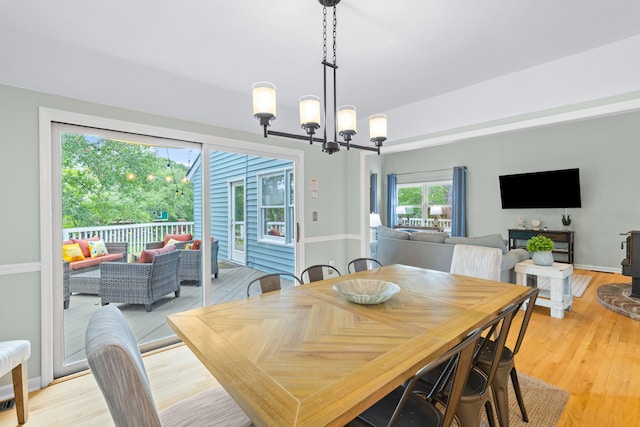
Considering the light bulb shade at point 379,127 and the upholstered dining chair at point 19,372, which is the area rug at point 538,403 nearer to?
the light bulb shade at point 379,127

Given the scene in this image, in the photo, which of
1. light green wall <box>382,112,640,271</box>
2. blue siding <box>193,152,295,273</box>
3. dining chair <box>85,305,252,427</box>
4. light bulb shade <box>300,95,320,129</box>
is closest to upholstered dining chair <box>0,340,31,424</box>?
dining chair <box>85,305,252,427</box>

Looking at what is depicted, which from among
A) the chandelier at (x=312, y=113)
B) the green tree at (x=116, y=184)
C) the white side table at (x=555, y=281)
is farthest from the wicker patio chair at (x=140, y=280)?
the white side table at (x=555, y=281)

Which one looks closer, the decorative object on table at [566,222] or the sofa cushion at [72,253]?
the sofa cushion at [72,253]

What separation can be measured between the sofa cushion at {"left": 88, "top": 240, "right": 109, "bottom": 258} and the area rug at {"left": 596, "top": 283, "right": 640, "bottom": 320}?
18.1ft

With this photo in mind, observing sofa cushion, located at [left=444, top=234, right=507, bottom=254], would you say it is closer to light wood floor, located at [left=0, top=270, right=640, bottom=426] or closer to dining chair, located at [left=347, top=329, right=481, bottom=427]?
light wood floor, located at [left=0, top=270, right=640, bottom=426]

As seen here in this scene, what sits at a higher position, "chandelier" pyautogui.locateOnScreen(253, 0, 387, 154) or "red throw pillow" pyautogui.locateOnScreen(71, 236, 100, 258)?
"chandelier" pyautogui.locateOnScreen(253, 0, 387, 154)

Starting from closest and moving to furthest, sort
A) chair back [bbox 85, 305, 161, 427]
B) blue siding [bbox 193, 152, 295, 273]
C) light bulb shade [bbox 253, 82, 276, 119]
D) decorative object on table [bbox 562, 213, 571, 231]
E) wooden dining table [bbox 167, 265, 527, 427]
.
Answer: chair back [bbox 85, 305, 161, 427], wooden dining table [bbox 167, 265, 527, 427], light bulb shade [bbox 253, 82, 276, 119], blue siding [bbox 193, 152, 295, 273], decorative object on table [bbox 562, 213, 571, 231]

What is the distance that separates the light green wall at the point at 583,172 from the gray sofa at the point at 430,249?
8.50ft

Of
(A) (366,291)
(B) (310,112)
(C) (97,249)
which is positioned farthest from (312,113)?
(C) (97,249)

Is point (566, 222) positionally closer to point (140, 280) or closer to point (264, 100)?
point (264, 100)

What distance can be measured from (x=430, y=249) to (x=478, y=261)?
88 cm

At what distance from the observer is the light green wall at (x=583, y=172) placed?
18.0ft

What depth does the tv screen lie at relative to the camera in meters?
5.83

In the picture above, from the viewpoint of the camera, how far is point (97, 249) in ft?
8.80
